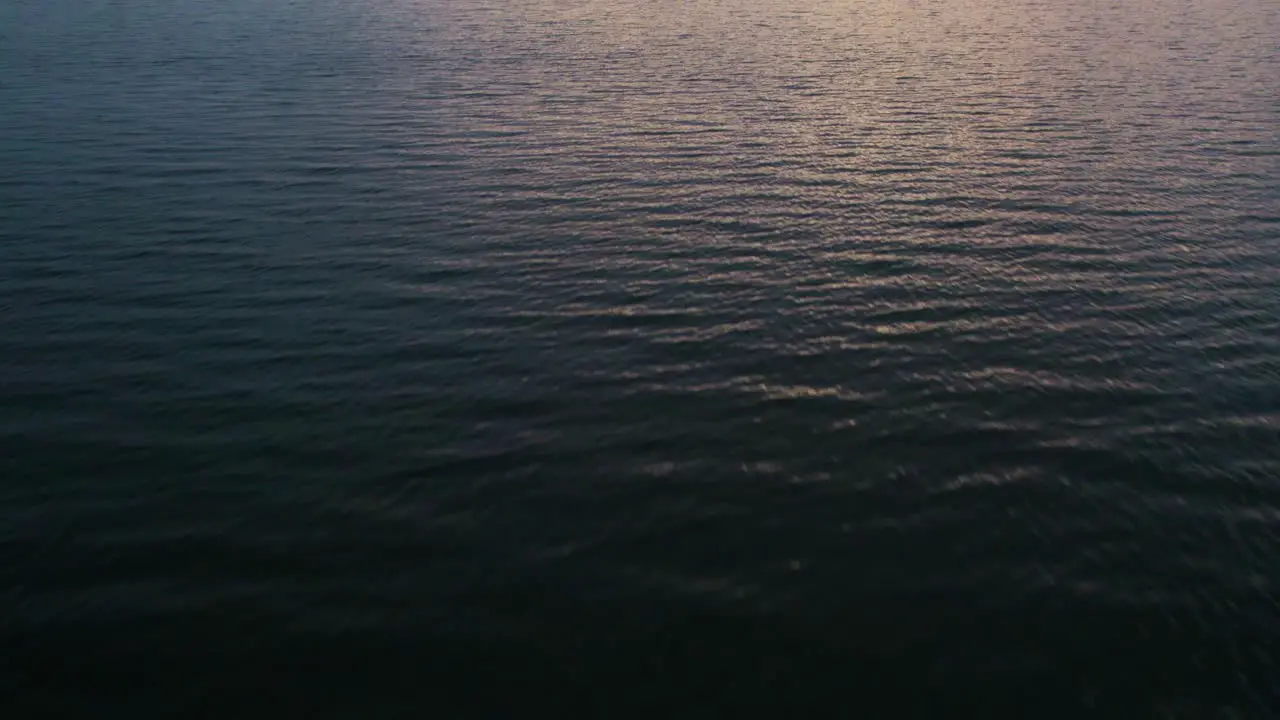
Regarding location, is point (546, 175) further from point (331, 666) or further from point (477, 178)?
point (331, 666)

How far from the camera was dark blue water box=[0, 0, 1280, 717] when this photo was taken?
54.4 ft

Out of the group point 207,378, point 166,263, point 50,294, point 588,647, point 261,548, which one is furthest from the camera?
point 166,263

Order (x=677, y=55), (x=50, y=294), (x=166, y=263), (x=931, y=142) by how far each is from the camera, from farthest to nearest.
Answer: (x=677, y=55) < (x=931, y=142) < (x=166, y=263) < (x=50, y=294)

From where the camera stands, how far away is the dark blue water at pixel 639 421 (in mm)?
16594

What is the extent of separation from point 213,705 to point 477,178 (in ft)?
109

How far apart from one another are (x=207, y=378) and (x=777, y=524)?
55.1 feet

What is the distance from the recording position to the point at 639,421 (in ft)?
79.5

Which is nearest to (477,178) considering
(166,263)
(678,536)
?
(166,263)

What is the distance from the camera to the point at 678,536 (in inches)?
781

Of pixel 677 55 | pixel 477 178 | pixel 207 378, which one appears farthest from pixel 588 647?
pixel 677 55

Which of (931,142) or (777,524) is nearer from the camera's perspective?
(777,524)

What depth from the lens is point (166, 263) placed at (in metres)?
34.3

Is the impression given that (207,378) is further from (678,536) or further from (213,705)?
(678,536)

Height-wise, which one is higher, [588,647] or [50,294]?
[50,294]
